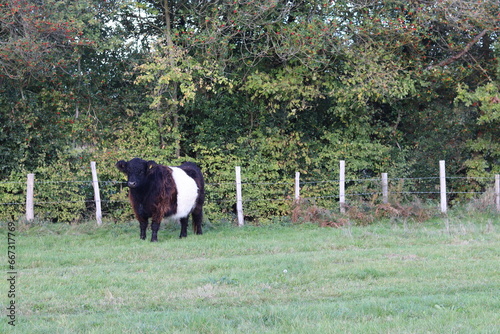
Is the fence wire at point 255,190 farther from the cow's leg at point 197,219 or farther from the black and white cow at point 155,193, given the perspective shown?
the black and white cow at point 155,193

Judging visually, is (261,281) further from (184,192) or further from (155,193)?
(184,192)

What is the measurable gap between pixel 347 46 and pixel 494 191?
18.8ft

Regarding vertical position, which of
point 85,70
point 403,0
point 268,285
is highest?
point 403,0

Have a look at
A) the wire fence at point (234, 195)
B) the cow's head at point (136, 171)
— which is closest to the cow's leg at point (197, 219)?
the cow's head at point (136, 171)

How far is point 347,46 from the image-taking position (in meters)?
15.8

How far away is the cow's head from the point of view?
446 inches

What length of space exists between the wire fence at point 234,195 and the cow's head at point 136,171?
264cm

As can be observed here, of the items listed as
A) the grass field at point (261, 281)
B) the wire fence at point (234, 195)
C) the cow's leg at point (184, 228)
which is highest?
the wire fence at point (234, 195)

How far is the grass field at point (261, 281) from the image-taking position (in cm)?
536

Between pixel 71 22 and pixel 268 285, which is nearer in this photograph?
pixel 268 285

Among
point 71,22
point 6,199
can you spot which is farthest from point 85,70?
point 6,199

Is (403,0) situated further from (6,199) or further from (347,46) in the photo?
(6,199)

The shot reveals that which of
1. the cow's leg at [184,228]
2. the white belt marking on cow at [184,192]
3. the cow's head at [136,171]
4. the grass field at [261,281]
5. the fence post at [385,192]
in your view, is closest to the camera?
the grass field at [261,281]

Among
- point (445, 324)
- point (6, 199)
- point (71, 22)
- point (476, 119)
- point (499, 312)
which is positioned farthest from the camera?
point (476, 119)
